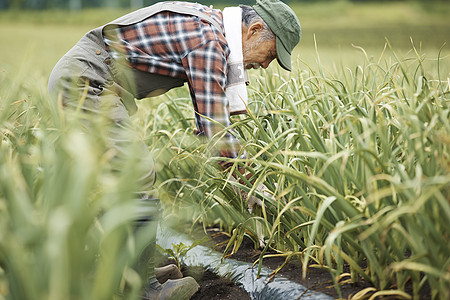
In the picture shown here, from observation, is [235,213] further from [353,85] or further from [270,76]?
[270,76]

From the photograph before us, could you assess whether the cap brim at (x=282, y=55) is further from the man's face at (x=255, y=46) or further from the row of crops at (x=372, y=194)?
the row of crops at (x=372, y=194)

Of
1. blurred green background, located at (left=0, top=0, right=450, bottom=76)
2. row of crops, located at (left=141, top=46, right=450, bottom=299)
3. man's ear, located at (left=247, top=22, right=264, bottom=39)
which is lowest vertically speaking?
blurred green background, located at (left=0, top=0, right=450, bottom=76)

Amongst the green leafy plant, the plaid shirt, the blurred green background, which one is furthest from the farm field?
the blurred green background

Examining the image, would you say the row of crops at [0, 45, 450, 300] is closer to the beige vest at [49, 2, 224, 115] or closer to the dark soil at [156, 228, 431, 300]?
the dark soil at [156, 228, 431, 300]

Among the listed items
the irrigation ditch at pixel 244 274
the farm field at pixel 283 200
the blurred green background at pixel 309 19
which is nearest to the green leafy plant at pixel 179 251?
the irrigation ditch at pixel 244 274

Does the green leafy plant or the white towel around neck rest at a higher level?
the white towel around neck

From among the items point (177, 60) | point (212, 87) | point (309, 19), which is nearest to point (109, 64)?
point (177, 60)

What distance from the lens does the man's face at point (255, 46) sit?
1859 mm

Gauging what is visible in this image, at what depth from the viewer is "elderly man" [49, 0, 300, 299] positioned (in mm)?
1700

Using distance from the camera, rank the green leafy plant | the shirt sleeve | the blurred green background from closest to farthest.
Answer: the shirt sleeve < the green leafy plant < the blurred green background

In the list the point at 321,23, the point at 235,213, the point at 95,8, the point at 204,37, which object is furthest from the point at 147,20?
the point at 95,8

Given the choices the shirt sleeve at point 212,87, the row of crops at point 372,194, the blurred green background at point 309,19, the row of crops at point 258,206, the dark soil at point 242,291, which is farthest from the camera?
the blurred green background at point 309,19

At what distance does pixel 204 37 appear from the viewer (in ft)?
5.61

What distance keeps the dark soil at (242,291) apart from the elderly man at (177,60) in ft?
0.25
